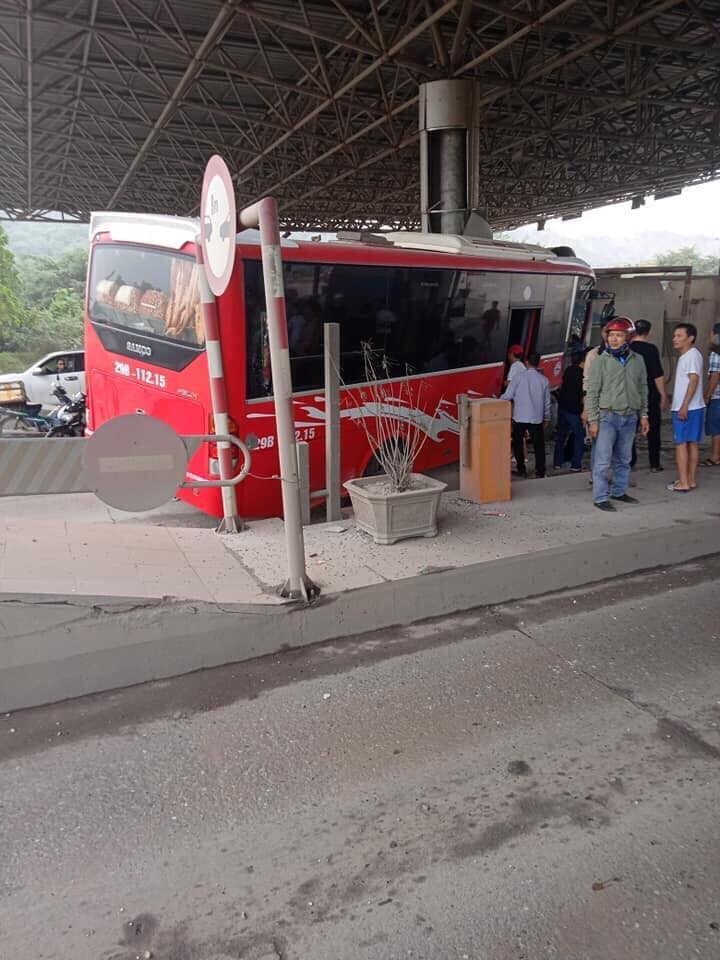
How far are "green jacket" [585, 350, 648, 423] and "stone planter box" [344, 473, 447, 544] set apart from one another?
2135 mm

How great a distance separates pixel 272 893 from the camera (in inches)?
104

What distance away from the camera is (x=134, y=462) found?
4.29 meters

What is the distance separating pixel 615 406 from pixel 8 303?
35110mm

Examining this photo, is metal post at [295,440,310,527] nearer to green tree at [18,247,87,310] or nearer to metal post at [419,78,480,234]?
metal post at [419,78,480,234]

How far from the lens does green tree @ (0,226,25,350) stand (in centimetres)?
3341

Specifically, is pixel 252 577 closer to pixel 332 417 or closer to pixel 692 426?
pixel 332 417

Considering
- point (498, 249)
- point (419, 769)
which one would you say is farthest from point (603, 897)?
point (498, 249)

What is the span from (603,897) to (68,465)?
349 centimetres

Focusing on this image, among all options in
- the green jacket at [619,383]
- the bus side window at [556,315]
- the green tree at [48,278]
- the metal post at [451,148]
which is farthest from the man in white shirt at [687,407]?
the green tree at [48,278]

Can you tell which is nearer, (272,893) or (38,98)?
(272,893)

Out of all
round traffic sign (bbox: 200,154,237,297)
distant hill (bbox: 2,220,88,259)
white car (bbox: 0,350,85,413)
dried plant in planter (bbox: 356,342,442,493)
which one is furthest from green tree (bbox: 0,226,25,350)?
distant hill (bbox: 2,220,88,259)

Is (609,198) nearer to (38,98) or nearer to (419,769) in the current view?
(38,98)

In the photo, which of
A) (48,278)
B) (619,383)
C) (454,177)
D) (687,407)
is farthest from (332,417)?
(48,278)

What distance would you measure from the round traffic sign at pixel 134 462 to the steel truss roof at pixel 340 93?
36.5ft
